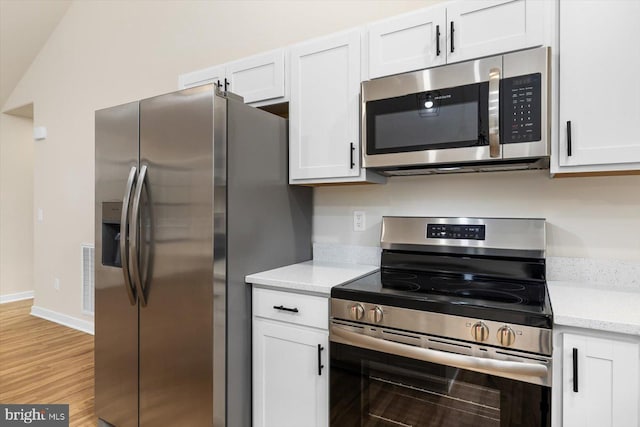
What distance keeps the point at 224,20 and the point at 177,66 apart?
0.59 meters

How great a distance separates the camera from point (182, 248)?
5.34 ft

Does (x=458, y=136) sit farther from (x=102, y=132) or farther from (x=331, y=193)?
(x=102, y=132)

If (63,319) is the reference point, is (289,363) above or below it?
above

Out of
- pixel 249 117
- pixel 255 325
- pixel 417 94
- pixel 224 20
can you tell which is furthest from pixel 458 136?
pixel 224 20

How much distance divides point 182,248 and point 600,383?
1.59m

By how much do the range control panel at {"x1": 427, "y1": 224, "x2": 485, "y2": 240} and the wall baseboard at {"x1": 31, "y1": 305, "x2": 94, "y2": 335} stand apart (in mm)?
3451

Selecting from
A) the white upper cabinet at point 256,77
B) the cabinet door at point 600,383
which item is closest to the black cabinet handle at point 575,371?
the cabinet door at point 600,383

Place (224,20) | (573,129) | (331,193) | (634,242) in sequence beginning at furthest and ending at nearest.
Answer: (224,20)
(331,193)
(634,242)
(573,129)

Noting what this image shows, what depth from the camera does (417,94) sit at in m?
1.62

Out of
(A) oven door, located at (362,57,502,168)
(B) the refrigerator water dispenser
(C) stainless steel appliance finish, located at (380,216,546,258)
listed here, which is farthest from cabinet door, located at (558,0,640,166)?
(B) the refrigerator water dispenser

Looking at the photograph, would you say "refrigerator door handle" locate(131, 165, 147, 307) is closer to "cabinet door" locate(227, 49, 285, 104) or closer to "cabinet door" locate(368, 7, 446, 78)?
"cabinet door" locate(227, 49, 285, 104)

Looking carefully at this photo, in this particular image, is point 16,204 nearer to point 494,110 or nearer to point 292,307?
point 292,307

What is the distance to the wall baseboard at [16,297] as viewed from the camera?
4.63m

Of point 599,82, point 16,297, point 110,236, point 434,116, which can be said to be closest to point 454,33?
point 434,116
